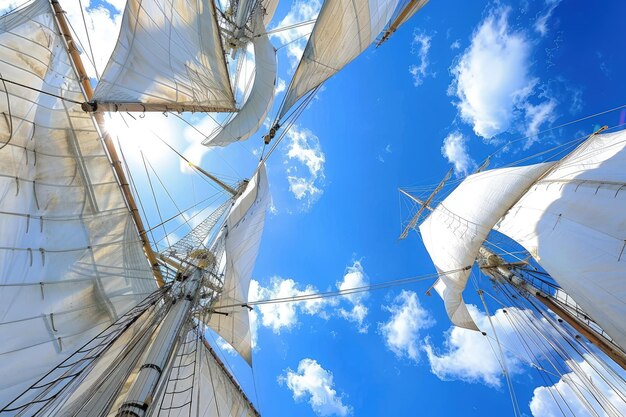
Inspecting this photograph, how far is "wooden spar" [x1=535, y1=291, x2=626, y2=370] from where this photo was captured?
22.5 ft

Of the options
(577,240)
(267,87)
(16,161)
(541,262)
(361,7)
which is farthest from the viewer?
(267,87)

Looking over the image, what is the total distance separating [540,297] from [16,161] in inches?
570

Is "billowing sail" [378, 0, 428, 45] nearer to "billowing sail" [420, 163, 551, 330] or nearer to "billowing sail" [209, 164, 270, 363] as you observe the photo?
"billowing sail" [209, 164, 270, 363]

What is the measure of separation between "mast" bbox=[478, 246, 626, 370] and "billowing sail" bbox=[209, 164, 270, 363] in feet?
28.9

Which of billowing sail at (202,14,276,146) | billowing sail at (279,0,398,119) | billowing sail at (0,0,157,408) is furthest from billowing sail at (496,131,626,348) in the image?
billowing sail at (202,14,276,146)

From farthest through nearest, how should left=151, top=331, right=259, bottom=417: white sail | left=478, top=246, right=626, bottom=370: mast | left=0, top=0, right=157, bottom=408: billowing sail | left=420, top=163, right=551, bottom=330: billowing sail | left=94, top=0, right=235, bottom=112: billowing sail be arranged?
left=420, top=163, right=551, bottom=330: billowing sail, left=151, top=331, right=259, bottom=417: white sail, left=478, top=246, right=626, bottom=370: mast, left=94, top=0, right=235, bottom=112: billowing sail, left=0, top=0, right=157, bottom=408: billowing sail

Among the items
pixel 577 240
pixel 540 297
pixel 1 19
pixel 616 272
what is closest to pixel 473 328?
pixel 540 297

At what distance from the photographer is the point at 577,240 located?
630 centimetres

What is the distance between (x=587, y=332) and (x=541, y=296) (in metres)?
2.05

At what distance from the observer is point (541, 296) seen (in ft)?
31.8

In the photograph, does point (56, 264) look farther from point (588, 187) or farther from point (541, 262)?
point (588, 187)

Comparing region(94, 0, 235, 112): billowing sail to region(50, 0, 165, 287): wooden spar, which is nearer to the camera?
region(94, 0, 235, 112): billowing sail

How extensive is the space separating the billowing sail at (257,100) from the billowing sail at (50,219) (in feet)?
19.9

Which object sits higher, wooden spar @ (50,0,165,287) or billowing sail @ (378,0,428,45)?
billowing sail @ (378,0,428,45)
